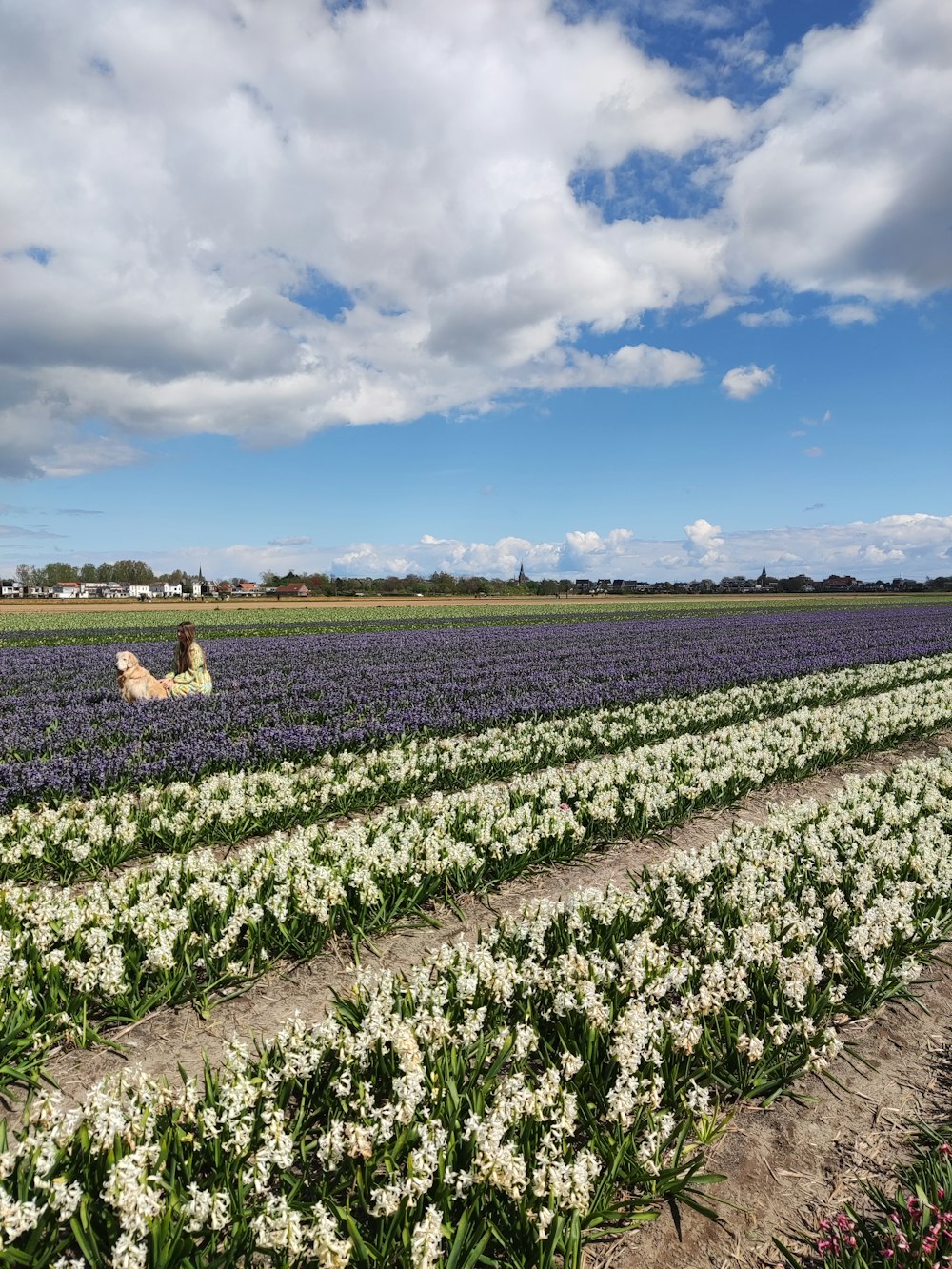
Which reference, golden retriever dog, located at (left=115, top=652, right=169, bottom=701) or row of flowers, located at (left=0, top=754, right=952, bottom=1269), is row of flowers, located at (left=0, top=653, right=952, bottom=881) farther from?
golden retriever dog, located at (left=115, top=652, right=169, bottom=701)

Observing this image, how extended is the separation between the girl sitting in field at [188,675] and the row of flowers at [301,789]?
5.52 meters

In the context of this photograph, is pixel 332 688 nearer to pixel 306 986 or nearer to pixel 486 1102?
pixel 306 986

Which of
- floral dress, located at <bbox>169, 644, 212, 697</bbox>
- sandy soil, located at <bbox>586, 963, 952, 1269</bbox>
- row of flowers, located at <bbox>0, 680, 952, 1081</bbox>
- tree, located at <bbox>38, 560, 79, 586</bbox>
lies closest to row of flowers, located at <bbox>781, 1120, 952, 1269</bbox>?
sandy soil, located at <bbox>586, 963, 952, 1269</bbox>

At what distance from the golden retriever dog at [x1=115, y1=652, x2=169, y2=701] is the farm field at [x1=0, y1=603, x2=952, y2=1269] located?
90.9 inches

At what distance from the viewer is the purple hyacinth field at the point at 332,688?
1096 cm

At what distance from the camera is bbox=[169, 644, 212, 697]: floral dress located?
15.7m

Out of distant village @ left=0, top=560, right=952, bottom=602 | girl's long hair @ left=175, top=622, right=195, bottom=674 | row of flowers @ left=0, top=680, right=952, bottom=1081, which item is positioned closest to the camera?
row of flowers @ left=0, top=680, right=952, bottom=1081

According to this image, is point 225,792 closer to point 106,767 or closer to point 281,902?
point 106,767

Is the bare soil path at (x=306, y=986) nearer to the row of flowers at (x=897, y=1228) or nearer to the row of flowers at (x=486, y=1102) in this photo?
the row of flowers at (x=486, y=1102)

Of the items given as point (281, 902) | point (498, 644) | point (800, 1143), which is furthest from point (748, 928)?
point (498, 644)

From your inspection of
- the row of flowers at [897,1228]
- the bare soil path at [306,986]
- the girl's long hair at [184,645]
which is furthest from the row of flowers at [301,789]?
the row of flowers at [897,1228]

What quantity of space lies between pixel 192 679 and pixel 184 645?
0.82 meters

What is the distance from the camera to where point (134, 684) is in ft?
49.2

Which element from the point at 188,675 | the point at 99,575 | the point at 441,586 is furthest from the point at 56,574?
the point at 188,675
